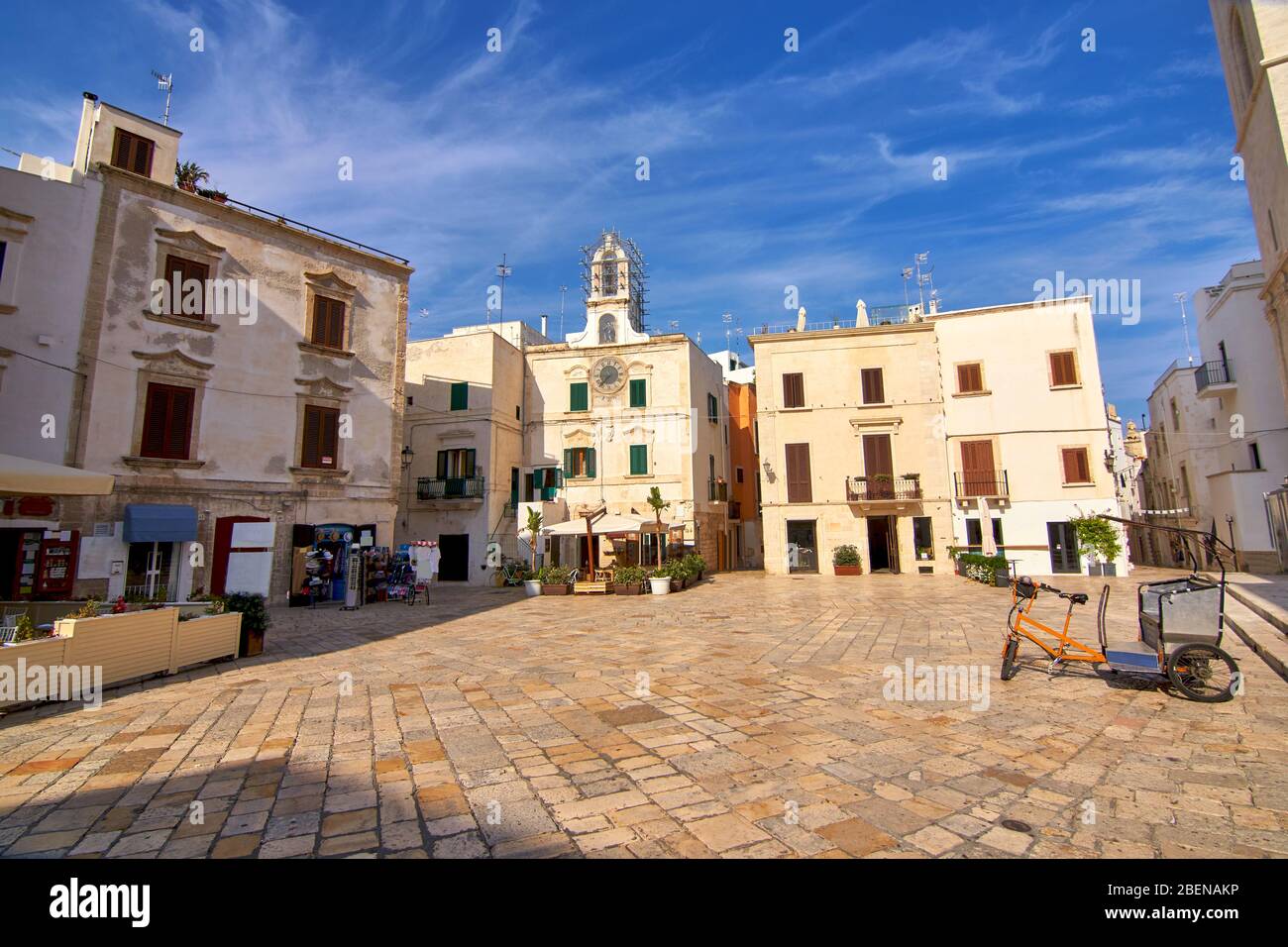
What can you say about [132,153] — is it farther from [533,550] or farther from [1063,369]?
[1063,369]

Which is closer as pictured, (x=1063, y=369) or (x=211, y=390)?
(x=211, y=390)

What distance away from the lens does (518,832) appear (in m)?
3.16

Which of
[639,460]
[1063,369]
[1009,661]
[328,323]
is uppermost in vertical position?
[328,323]

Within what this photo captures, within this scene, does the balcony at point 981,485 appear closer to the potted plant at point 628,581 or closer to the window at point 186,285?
the potted plant at point 628,581

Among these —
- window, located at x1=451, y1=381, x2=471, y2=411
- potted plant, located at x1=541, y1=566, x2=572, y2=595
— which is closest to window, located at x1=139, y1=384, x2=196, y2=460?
window, located at x1=451, y1=381, x2=471, y2=411

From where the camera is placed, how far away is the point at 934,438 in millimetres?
24078

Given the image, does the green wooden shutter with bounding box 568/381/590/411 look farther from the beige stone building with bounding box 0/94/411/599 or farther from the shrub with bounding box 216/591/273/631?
the shrub with bounding box 216/591/273/631

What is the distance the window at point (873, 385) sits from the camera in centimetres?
2503

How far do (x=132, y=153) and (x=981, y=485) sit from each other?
29.6m

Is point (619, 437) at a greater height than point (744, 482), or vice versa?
point (619, 437)

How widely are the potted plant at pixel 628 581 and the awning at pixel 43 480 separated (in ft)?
40.8

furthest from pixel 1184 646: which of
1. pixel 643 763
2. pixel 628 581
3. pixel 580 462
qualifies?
pixel 580 462
